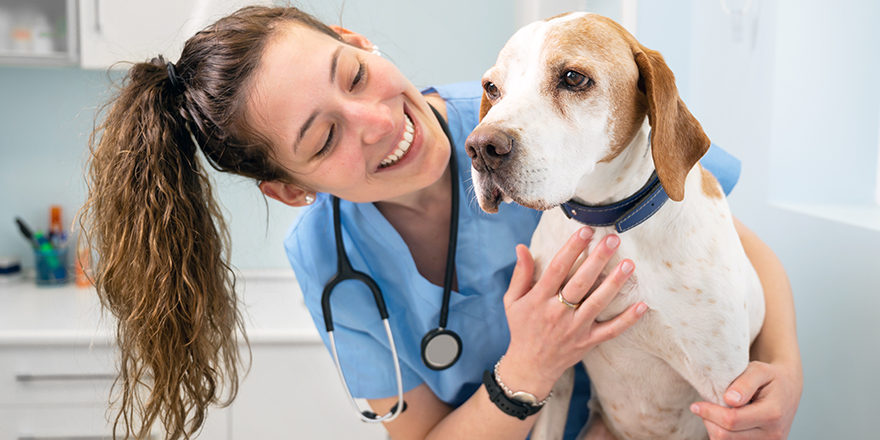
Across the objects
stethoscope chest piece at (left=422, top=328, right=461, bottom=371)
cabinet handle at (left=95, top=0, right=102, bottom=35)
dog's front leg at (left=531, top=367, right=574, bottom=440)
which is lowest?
dog's front leg at (left=531, top=367, right=574, bottom=440)

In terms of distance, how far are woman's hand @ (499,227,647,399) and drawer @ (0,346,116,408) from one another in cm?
138

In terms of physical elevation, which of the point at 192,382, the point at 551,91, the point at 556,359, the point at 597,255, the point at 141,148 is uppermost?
the point at 551,91

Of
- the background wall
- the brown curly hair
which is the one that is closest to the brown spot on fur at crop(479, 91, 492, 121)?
the brown curly hair

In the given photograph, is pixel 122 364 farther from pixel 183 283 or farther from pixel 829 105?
pixel 829 105

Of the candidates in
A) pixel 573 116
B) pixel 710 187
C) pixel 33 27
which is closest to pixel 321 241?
pixel 573 116

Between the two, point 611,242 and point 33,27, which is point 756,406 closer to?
point 611,242

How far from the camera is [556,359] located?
886 millimetres

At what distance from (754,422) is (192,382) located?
0.91 m

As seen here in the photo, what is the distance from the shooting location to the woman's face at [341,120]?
0.84 meters

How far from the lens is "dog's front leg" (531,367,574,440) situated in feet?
3.35

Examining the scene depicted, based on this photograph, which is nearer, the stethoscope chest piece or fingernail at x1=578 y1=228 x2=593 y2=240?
fingernail at x1=578 y1=228 x2=593 y2=240

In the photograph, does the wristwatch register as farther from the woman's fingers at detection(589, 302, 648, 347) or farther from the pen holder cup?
the pen holder cup

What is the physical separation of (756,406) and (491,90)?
1.99 ft

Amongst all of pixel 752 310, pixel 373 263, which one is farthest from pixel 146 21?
pixel 752 310
